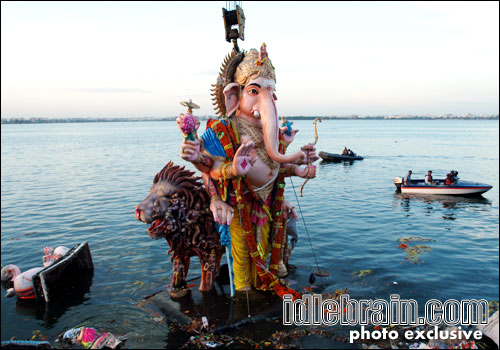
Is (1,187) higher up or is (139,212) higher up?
(139,212)

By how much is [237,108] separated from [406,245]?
6.33 m

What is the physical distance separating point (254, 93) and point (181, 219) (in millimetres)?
2230

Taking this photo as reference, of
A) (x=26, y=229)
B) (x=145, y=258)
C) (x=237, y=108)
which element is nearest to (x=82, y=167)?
(x=26, y=229)

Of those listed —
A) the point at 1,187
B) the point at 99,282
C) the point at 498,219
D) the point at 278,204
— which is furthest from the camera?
the point at 1,187

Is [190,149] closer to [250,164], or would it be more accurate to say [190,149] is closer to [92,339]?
[250,164]

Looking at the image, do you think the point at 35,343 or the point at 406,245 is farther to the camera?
the point at 406,245

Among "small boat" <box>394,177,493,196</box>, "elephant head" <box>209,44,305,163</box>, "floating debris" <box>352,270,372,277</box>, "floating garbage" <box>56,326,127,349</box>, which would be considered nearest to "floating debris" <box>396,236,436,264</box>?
"floating debris" <box>352,270,372,277</box>

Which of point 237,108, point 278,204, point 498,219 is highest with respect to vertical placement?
point 237,108

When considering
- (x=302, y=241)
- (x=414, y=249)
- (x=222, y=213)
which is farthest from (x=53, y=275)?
(x=414, y=249)

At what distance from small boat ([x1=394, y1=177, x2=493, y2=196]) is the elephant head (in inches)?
485

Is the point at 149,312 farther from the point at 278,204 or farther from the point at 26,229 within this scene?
the point at 26,229

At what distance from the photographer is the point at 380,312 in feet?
18.3

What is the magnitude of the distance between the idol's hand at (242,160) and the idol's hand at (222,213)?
0.59 meters

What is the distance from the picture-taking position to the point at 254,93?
5.52m
